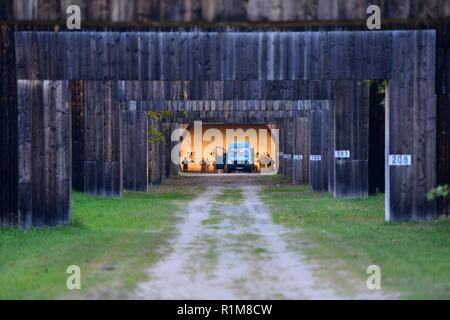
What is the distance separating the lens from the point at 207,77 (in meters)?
26.9

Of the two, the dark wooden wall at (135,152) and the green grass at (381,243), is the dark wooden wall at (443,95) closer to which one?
the green grass at (381,243)

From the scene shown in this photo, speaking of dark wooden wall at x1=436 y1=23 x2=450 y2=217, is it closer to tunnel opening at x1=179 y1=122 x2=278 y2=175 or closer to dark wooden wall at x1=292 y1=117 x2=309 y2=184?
dark wooden wall at x1=292 y1=117 x2=309 y2=184

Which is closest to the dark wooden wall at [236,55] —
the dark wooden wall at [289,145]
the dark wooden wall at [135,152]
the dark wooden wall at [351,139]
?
the dark wooden wall at [351,139]

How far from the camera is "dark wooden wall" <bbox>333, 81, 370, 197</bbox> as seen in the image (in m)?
40.3

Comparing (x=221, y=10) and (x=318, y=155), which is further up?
(x=221, y=10)

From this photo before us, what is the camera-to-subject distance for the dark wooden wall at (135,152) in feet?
154

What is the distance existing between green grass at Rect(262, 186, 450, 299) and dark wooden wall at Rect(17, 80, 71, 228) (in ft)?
18.0

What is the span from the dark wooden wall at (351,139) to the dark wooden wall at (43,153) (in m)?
16.6

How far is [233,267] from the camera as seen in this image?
56.7ft

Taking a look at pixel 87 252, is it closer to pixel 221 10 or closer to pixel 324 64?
pixel 221 10

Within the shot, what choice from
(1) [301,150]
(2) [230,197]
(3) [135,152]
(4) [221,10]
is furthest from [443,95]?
(1) [301,150]

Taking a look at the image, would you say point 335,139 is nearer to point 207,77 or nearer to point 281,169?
point 207,77

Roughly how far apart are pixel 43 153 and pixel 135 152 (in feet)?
70.3
